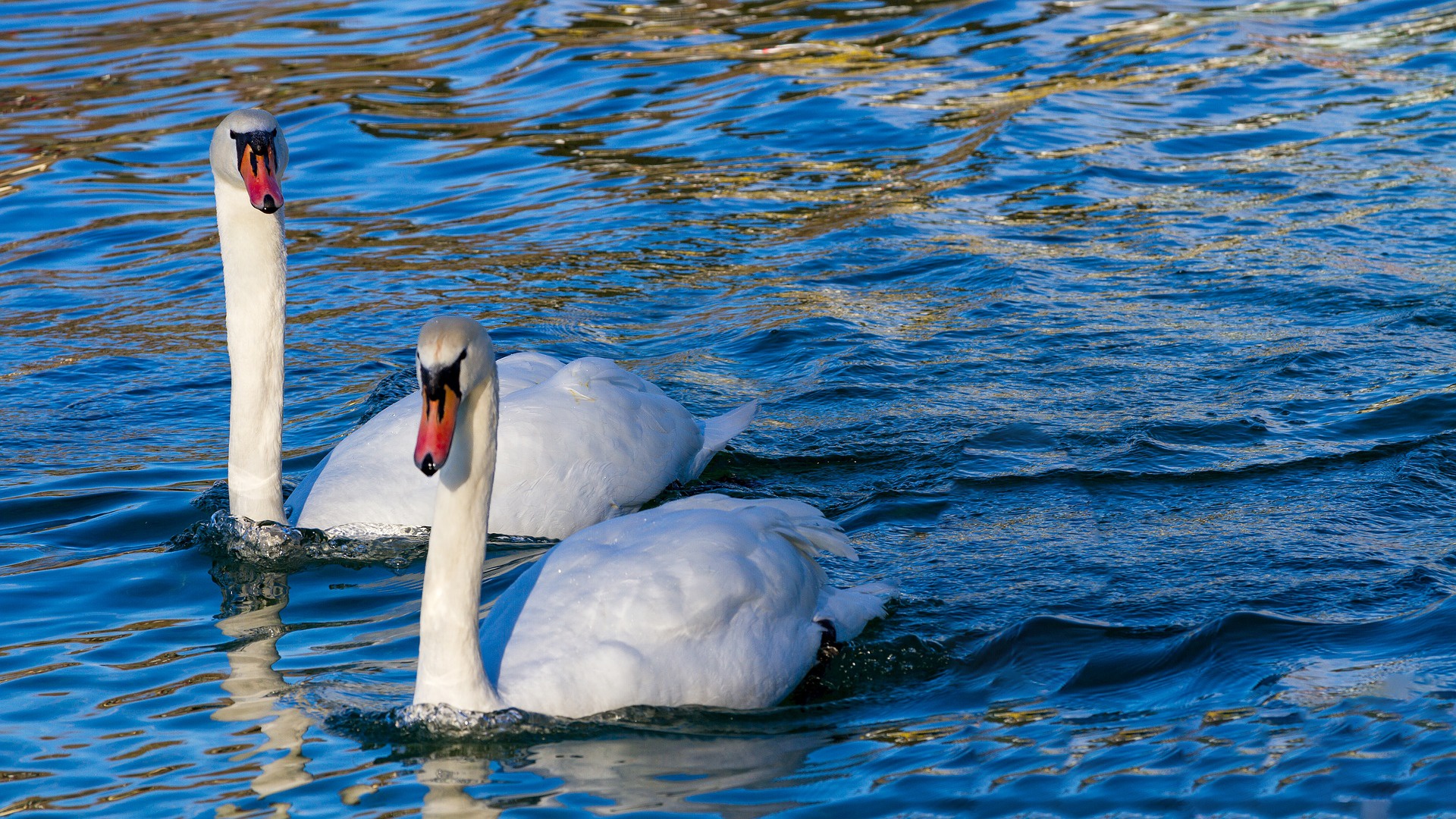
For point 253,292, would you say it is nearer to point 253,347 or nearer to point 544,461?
point 253,347

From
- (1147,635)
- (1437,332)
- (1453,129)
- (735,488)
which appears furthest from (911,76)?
(1147,635)

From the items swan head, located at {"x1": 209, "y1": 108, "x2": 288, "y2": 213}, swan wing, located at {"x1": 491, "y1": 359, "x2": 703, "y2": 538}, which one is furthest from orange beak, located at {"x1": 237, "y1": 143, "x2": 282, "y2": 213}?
swan wing, located at {"x1": 491, "y1": 359, "x2": 703, "y2": 538}

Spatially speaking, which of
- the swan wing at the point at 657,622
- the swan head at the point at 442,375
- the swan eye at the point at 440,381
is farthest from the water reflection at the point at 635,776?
the swan eye at the point at 440,381

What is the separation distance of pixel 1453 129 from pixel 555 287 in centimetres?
648

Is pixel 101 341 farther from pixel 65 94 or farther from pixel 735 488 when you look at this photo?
pixel 65 94

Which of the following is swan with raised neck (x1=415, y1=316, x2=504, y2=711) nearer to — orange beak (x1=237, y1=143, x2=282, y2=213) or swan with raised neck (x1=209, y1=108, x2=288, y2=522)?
orange beak (x1=237, y1=143, x2=282, y2=213)

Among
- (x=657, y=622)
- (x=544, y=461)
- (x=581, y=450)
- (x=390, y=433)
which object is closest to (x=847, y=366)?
(x=581, y=450)

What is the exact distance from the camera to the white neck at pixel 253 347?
6230 mm

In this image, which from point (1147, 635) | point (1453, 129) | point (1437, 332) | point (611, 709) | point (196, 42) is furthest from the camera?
point (196, 42)

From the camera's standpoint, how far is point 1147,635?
5.61 meters

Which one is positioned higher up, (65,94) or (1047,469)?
(65,94)

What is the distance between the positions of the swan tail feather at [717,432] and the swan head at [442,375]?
2.70 m

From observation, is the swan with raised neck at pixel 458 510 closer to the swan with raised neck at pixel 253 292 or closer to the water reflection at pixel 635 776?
the water reflection at pixel 635 776

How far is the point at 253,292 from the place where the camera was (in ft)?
20.7
